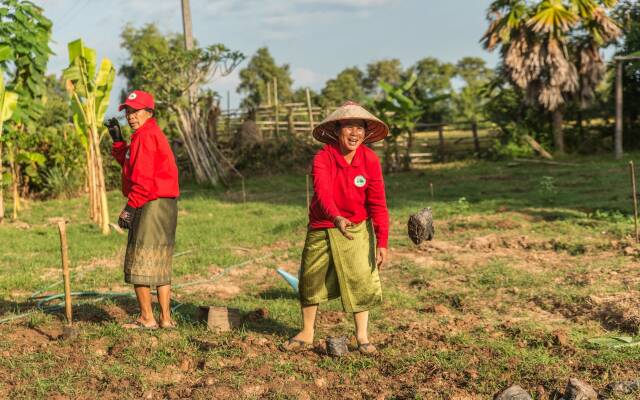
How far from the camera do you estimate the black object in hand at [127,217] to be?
4.92 meters

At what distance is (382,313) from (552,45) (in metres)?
16.5

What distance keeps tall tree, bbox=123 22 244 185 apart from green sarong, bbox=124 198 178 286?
39.8ft

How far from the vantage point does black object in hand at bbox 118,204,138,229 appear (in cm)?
492

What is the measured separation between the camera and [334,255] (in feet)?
15.0

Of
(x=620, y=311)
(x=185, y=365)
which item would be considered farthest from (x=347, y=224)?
(x=620, y=311)

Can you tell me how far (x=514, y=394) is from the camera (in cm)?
373

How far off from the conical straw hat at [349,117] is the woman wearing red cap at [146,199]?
1.13m

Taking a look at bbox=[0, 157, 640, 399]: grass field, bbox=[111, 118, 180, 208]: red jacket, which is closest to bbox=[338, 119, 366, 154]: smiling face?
bbox=[111, 118, 180, 208]: red jacket

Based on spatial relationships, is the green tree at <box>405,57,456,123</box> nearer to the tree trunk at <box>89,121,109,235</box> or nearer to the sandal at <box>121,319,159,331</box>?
the tree trunk at <box>89,121,109,235</box>

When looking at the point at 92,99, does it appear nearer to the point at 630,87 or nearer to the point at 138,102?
the point at 138,102

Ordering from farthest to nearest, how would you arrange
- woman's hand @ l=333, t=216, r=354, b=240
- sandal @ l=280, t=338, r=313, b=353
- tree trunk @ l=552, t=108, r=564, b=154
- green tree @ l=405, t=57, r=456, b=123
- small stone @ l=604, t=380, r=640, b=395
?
green tree @ l=405, t=57, r=456, b=123 < tree trunk @ l=552, t=108, r=564, b=154 < sandal @ l=280, t=338, r=313, b=353 < woman's hand @ l=333, t=216, r=354, b=240 < small stone @ l=604, t=380, r=640, b=395

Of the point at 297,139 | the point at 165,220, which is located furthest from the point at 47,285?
the point at 297,139

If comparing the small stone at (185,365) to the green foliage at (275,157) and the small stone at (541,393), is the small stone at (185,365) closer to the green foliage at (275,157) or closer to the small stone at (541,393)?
the small stone at (541,393)

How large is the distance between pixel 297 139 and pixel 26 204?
29.1 feet
